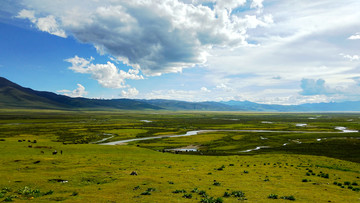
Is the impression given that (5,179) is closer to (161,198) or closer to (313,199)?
(161,198)

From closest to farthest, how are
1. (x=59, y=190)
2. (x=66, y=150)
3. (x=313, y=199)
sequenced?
1. (x=313, y=199)
2. (x=59, y=190)
3. (x=66, y=150)

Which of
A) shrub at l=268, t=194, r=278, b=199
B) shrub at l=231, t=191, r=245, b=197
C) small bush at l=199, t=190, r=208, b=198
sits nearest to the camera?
shrub at l=268, t=194, r=278, b=199

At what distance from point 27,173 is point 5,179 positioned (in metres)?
A: 3.65

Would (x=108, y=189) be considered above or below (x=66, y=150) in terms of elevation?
above

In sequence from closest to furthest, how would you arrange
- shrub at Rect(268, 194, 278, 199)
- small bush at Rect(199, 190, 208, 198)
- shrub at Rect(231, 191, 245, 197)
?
1. shrub at Rect(268, 194, 278, 199)
2. small bush at Rect(199, 190, 208, 198)
3. shrub at Rect(231, 191, 245, 197)

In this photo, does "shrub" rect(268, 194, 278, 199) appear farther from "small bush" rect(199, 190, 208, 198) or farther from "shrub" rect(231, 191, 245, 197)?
"small bush" rect(199, 190, 208, 198)

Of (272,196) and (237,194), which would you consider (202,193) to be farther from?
(272,196)

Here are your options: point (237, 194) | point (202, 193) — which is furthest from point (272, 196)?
point (202, 193)

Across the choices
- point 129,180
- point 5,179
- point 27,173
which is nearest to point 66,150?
point 27,173

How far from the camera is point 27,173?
28656 mm

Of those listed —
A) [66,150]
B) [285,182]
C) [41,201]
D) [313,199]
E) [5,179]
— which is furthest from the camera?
[66,150]

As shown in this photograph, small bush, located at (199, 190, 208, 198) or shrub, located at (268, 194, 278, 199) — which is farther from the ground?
shrub, located at (268, 194, 278, 199)

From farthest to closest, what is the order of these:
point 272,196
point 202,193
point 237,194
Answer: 1. point 202,193
2. point 237,194
3. point 272,196

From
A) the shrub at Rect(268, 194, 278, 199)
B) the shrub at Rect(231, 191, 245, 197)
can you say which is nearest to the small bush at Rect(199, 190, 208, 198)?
the shrub at Rect(231, 191, 245, 197)
